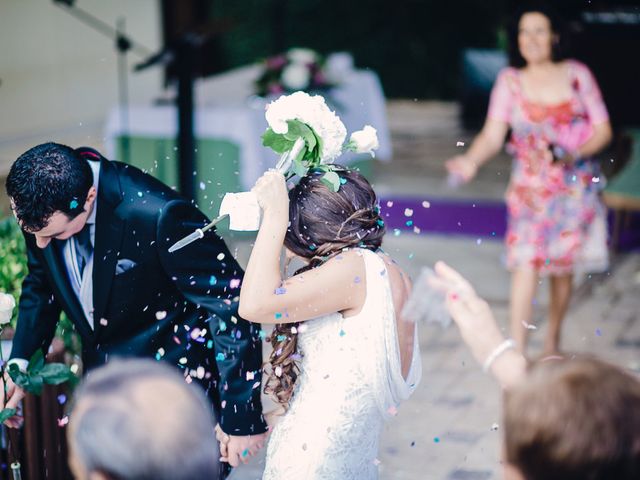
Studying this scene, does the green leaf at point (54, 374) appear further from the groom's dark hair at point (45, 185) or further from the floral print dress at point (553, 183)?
the floral print dress at point (553, 183)

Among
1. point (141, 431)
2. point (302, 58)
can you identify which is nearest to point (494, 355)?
point (141, 431)

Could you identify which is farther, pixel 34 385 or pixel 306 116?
pixel 34 385

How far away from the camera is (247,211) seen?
249 cm

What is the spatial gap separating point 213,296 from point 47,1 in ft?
24.1

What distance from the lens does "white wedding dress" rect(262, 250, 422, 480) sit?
2594mm

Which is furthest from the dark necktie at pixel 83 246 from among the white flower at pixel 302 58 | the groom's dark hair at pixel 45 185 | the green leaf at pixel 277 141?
the white flower at pixel 302 58

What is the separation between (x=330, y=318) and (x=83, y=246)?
0.74 m

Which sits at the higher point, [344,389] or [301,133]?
[301,133]

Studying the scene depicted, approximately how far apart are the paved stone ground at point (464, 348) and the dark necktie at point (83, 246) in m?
0.93

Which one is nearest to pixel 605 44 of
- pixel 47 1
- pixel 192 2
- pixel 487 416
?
pixel 192 2

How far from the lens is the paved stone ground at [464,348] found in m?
4.14

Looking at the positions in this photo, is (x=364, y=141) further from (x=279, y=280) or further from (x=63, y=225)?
(x=63, y=225)

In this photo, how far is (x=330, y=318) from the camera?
265 cm

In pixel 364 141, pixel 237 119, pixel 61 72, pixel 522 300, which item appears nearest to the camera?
pixel 364 141
